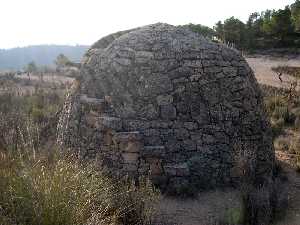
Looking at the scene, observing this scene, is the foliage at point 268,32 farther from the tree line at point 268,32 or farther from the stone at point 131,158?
the stone at point 131,158

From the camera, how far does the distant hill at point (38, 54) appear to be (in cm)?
8502

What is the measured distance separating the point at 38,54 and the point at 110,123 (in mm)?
93240

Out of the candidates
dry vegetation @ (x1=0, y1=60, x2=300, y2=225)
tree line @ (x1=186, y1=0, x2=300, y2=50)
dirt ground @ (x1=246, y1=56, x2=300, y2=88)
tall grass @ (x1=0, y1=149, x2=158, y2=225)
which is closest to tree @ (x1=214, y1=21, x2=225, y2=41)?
tree line @ (x1=186, y1=0, x2=300, y2=50)

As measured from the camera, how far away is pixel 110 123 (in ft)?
22.1

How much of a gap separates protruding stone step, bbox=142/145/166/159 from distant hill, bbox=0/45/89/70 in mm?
76113

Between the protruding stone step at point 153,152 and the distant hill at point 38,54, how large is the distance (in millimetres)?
76113

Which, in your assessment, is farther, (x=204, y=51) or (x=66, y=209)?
(x=204, y=51)

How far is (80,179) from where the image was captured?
14.5ft

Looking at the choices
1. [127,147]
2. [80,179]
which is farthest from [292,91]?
[80,179]

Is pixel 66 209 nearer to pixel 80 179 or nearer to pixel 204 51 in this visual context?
pixel 80 179

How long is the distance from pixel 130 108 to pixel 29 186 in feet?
10.6

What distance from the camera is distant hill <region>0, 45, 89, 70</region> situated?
85019 millimetres

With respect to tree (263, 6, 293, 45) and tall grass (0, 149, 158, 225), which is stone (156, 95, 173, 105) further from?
tree (263, 6, 293, 45)

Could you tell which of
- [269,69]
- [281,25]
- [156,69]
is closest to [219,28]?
[281,25]
